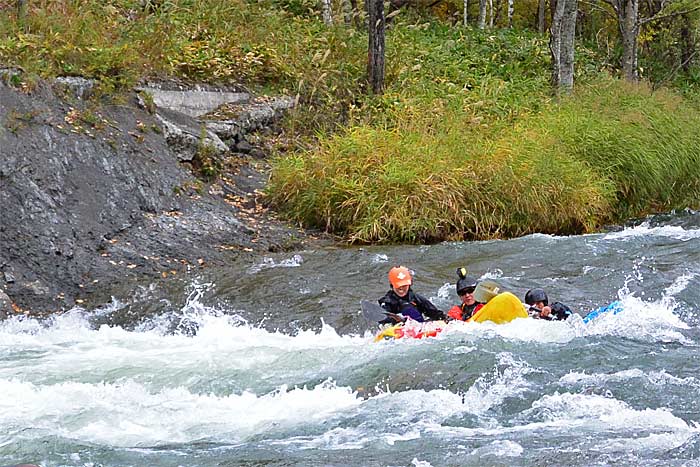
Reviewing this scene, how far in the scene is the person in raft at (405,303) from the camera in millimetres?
8711

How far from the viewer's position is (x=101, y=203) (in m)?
11.4

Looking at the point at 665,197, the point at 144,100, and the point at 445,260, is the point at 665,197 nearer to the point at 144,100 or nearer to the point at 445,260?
the point at 445,260

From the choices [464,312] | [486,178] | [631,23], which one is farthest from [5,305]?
[631,23]

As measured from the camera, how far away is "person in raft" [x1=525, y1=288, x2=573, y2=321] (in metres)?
8.31

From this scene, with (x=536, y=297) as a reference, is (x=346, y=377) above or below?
below

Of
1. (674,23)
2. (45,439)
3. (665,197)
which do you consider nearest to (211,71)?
(665,197)

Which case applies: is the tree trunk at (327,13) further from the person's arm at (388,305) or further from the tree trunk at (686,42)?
the person's arm at (388,305)

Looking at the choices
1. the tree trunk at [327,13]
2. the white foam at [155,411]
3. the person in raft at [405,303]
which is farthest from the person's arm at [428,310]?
the tree trunk at [327,13]

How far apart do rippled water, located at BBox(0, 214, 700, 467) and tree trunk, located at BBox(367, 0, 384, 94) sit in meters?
6.86

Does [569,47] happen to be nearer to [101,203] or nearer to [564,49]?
[564,49]

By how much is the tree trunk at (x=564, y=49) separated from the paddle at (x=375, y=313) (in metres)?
10.5

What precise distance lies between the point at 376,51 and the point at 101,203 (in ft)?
23.3

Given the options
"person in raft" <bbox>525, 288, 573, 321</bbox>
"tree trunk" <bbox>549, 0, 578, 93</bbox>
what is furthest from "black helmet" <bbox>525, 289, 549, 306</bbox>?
"tree trunk" <bbox>549, 0, 578, 93</bbox>

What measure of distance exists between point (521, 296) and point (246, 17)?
1059 centimetres
